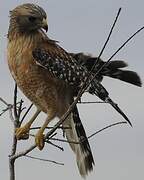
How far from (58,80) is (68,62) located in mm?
239

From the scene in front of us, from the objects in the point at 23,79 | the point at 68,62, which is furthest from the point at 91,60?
the point at 23,79

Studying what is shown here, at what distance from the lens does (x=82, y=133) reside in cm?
634

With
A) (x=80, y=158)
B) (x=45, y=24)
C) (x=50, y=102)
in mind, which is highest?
Answer: (x=45, y=24)

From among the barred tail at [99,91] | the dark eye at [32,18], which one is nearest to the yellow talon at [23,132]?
the barred tail at [99,91]

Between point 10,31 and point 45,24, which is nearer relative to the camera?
point 45,24

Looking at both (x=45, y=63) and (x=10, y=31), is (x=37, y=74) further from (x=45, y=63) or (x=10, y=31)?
(x=10, y=31)

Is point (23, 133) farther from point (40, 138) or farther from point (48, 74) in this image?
point (48, 74)

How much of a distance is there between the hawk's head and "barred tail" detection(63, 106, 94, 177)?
108 centimetres

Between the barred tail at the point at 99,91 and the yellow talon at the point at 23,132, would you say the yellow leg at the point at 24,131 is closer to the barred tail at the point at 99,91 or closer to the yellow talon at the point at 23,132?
the yellow talon at the point at 23,132

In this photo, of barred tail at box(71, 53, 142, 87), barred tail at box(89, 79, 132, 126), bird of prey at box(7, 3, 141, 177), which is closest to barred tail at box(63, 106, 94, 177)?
bird of prey at box(7, 3, 141, 177)

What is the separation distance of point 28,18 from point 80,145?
4.95 ft

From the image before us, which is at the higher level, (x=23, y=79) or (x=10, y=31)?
(x=10, y=31)

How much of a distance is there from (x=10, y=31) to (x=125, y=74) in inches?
56.8

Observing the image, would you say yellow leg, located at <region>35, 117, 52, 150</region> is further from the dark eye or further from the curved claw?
the dark eye
